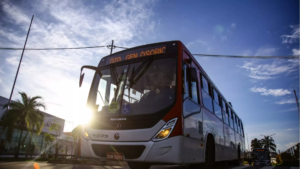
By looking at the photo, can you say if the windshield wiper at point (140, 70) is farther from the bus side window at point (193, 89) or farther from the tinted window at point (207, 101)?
the tinted window at point (207, 101)

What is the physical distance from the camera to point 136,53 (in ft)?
18.3

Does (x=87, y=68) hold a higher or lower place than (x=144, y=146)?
higher

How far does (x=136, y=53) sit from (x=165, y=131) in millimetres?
2369

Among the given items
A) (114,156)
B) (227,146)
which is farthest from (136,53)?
(227,146)

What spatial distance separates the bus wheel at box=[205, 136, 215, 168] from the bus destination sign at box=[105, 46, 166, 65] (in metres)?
3.06

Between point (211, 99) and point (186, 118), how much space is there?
304cm

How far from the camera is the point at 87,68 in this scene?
5.79 m

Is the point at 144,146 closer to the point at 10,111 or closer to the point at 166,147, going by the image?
the point at 166,147

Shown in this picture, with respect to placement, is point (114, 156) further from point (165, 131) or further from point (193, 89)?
point (193, 89)

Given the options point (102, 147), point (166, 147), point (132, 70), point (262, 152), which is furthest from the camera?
point (262, 152)

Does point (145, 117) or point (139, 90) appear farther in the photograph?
point (139, 90)

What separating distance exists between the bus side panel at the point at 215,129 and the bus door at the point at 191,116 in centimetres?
51

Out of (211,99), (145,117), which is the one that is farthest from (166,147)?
(211,99)

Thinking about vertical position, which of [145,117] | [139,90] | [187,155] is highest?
[139,90]
